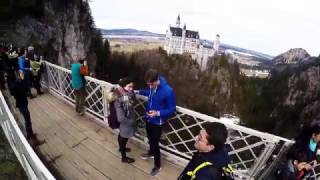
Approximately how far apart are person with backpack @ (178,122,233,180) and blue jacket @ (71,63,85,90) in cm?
659

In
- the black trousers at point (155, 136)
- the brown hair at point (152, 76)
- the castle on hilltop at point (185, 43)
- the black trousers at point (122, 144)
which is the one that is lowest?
the castle on hilltop at point (185, 43)

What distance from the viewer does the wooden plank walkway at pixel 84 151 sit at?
5.78 metres

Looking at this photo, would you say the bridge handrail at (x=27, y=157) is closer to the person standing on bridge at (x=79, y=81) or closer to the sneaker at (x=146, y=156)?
the sneaker at (x=146, y=156)

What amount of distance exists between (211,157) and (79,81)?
22.4 ft

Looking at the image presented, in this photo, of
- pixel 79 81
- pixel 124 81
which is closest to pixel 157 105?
pixel 124 81

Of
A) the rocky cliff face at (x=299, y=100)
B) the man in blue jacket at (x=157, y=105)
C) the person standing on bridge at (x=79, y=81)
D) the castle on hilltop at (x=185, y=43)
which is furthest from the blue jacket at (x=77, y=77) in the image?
the castle on hilltop at (x=185, y=43)

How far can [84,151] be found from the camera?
666cm

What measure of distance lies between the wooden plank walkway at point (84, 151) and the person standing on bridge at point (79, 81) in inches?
13.0

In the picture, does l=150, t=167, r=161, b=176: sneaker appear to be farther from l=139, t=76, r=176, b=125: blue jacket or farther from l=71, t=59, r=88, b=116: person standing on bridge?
l=71, t=59, r=88, b=116: person standing on bridge

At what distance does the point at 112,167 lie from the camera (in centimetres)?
598

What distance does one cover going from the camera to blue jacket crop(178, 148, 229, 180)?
9.01 ft

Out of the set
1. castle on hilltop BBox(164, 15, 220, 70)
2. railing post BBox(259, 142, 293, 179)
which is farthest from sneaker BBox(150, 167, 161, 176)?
castle on hilltop BBox(164, 15, 220, 70)

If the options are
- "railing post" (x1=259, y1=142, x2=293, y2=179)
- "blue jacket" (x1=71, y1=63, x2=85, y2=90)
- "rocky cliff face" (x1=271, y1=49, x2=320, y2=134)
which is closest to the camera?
"railing post" (x1=259, y1=142, x2=293, y2=179)

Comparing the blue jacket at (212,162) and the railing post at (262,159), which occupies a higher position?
the blue jacket at (212,162)
